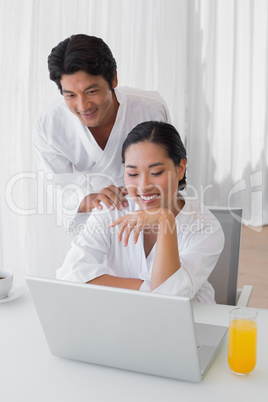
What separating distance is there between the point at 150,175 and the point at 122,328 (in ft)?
2.35

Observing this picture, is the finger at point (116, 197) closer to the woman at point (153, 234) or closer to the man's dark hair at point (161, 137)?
the woman at point (153, 234)

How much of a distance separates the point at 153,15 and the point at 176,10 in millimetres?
599

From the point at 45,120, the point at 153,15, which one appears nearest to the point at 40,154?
the point at 45,120

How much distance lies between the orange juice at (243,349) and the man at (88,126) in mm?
802

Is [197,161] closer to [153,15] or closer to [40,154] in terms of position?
[153,15]

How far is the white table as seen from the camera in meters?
0.95

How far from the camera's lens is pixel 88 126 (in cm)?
183

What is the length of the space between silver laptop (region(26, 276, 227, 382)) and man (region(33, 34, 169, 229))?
29.3 inches

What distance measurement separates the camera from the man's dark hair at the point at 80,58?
1.64 meters

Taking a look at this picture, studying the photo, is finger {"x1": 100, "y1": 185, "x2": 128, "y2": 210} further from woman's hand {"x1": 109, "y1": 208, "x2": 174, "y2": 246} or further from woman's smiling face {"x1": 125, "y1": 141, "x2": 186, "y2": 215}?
woman's hand {"x1": 109, "y1": 208, "x2": 174, "y2": 246}

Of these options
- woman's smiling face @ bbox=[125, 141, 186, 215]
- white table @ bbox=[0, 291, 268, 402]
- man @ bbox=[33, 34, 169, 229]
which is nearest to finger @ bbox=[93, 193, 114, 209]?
man @ bbox=[33, 34, 169, 229]

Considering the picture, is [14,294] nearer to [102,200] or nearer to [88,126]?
[102,200]

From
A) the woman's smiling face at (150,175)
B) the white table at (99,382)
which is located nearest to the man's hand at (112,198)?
the woman's smiling face at (150,175)

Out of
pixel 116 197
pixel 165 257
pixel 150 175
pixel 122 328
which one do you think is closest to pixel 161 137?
pixel 150 175
